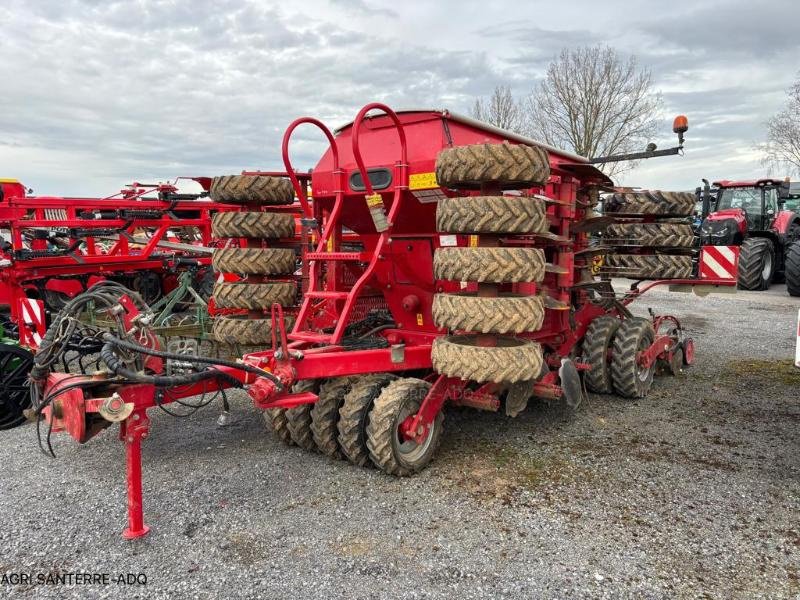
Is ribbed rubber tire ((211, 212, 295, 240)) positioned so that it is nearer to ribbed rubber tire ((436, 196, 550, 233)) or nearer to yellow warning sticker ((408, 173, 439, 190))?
yellow warning sticker ((408, 173, 439, 190))

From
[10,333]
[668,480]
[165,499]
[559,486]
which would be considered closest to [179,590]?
[165,499]

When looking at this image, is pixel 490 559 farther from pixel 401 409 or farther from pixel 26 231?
pixel 26 231

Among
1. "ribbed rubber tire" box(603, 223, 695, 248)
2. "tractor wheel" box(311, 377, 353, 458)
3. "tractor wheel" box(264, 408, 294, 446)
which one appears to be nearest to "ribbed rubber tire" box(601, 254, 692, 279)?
"ribbed rubber tire" box(603, 223, 695, 248)

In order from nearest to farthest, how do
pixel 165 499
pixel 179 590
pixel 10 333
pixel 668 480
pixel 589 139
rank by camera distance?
pixel 179 590 < pixel 165 499 < pixel 668 480 < pixel 10 333 < pixel 589 139

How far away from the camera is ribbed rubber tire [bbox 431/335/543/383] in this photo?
12.1ft

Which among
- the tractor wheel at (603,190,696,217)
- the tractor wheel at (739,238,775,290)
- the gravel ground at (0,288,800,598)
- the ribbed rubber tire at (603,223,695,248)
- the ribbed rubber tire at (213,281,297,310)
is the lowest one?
the gravel ground at (0,288,800,598)

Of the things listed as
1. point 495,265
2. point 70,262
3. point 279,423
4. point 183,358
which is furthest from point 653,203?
point 70,262

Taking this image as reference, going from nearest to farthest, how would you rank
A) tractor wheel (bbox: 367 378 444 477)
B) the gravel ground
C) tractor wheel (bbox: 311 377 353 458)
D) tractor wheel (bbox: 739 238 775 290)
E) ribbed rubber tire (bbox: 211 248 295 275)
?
the gravel ground, tractor wheel (bbox: 367 378 444 477), tractor wheel (bbox: 311 377 353 458), ribbed rubber tire (bbox: 211 248 295 275), tractor wheel (bbox: 739 238 775 290)

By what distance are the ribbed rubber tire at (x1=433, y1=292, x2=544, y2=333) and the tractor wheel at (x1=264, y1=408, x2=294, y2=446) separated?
1.51 m

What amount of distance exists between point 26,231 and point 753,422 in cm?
852

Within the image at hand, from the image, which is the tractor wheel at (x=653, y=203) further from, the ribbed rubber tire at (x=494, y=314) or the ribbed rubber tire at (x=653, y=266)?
the ribbed rubber tire at (x=494, y=314)

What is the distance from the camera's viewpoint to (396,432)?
393 cm

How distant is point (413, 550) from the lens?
3176 mm

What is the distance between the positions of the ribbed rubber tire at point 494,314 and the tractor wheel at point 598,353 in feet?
7.92
